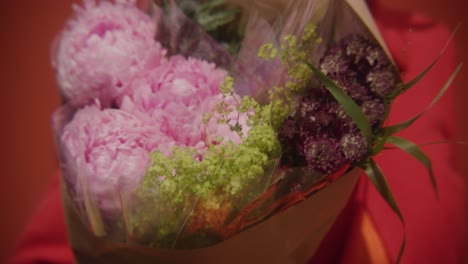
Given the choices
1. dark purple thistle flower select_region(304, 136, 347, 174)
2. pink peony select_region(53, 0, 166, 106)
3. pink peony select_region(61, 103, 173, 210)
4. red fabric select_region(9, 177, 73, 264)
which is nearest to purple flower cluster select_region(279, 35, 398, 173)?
dark purple thistle flower select_region(304, 136, 347, 174)

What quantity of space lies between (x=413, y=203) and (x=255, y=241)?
0.45 metres

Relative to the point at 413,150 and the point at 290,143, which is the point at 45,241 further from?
the point at 413,150

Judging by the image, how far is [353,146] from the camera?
56 cm

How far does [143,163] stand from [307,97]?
25 cm

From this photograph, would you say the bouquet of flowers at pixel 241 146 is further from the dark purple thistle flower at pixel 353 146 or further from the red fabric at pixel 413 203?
the red fabric at pixel 413 203

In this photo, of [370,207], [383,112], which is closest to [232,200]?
[383,112]

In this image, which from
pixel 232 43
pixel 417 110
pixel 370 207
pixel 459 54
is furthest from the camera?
pixel 459 54

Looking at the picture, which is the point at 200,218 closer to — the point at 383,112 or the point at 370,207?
the point at 383,112

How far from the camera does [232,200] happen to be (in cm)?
58

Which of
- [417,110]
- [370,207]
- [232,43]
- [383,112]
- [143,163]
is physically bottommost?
[370,207]

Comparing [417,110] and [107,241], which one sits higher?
[107,241]

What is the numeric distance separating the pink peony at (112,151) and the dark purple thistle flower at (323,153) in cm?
19

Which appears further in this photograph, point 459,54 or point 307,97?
point 459,54

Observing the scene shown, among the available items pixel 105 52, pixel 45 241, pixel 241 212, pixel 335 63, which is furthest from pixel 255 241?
pixel 45 241
